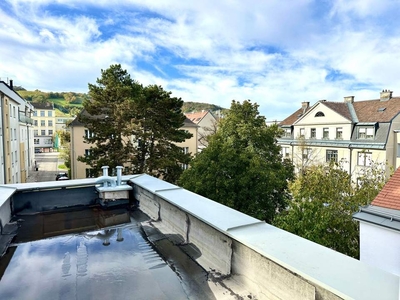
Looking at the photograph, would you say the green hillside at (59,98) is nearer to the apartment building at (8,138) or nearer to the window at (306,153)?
the apartment building at (8,138)

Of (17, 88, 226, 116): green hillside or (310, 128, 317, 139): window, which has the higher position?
(17, 88, 226, 116): green hillside

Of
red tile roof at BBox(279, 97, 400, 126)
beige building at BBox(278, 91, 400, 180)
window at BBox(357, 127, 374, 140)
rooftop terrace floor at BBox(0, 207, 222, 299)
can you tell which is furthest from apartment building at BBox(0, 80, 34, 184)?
window at BBox(357, 127, 374, 140)

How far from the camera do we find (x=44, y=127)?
6022 centimetres

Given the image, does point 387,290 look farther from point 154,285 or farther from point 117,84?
point 117,84

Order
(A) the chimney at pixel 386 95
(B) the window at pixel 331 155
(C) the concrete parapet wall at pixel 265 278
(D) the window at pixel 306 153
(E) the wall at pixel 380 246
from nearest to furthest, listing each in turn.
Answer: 1. (C) the concrete parapet wall at pixel 265 278
2. (E) the wall at pixel 380 246
3. (A) the chimney at pixel 386 95
4. (B) the window at pixel 331 155
5. (D) the window at pixel 306 153

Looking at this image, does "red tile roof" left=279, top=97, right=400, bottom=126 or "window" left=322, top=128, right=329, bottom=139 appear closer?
"red tile roof" left=279, top=97, right=400, bottom=126

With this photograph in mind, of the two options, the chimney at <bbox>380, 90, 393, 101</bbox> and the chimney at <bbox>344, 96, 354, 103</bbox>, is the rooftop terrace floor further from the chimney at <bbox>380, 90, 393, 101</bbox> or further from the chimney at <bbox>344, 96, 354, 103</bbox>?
the chimney at <bbox>344, 96, 354, 103</bbox>

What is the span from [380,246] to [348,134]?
1852 cm

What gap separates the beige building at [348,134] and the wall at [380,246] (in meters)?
14.6

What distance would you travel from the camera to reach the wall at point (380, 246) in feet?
19.7

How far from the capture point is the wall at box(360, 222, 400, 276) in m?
6.00

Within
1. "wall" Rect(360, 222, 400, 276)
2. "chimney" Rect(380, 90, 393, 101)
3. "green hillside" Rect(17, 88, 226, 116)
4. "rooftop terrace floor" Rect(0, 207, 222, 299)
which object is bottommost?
"wall" Rect(360, 222, 400, 276)

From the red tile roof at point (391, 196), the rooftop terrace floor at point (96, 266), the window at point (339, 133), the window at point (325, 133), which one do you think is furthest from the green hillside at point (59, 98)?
the rooftop terrace floor at point (96, 266)

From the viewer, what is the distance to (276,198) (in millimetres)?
12508
